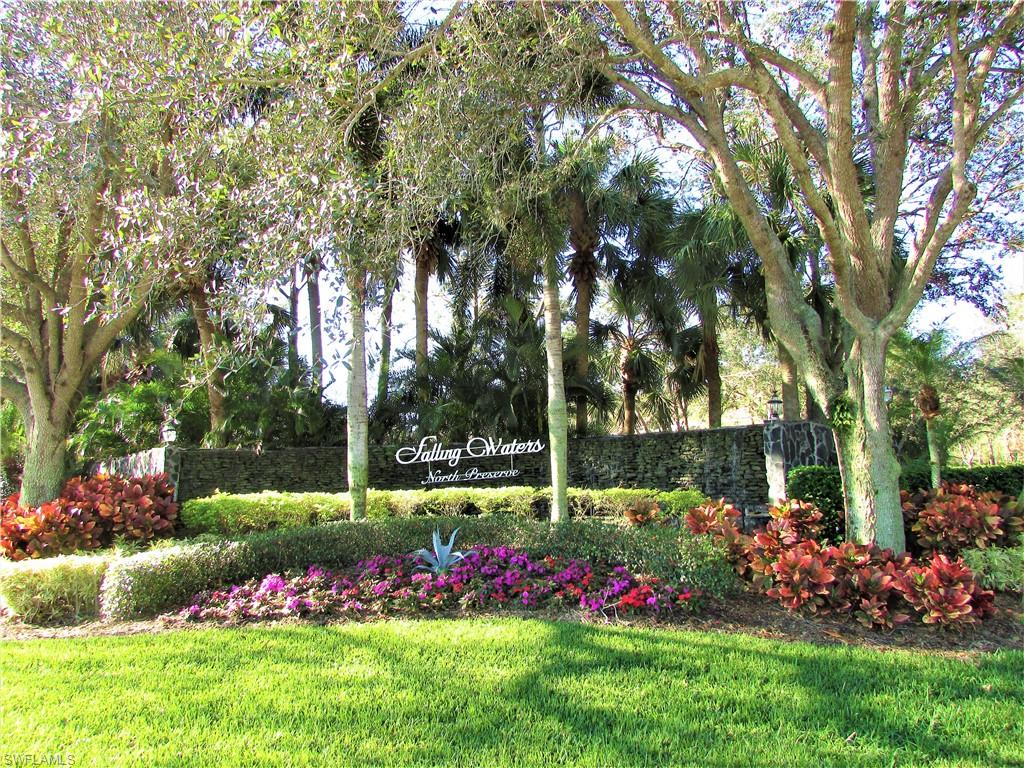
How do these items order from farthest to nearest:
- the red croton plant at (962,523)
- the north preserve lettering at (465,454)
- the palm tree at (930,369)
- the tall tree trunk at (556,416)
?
1. the north preserve lettering at (465,454)
2. the tall tree trunk at (556,416)
3. the palm tree at (930,369)
4. the red croton plant at (962,523)

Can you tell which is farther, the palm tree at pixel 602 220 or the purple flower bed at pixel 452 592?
the palm tree at pixel 602 220

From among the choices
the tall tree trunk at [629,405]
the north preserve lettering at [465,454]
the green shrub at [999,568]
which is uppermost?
the tall tree trunk at [629,405]

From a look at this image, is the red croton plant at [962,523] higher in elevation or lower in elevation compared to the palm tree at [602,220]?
lower

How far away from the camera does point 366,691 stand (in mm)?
3943

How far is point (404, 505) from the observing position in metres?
11.6

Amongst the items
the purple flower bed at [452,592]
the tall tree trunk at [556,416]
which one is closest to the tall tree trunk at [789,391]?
the tall tree trunk at [556,416]

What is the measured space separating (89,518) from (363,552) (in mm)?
4717

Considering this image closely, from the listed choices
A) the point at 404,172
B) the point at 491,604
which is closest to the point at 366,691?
the point at 491,604

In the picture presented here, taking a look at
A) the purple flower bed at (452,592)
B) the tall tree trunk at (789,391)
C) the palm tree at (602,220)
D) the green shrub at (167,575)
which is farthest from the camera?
the tall tree trunk at (789,391)

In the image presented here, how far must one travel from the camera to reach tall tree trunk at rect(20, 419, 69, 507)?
34.9ft

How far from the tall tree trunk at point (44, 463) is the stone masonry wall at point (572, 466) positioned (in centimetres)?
161

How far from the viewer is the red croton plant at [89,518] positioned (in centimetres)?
851

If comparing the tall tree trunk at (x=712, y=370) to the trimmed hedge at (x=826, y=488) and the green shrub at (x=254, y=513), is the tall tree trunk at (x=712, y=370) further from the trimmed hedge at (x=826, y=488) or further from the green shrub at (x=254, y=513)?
the green shrub at (x=254, y=513)

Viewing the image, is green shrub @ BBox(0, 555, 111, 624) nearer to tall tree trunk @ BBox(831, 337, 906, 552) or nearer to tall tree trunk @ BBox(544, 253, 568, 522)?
tall tree trunk @ BBox(544, 253, 568, 522)
